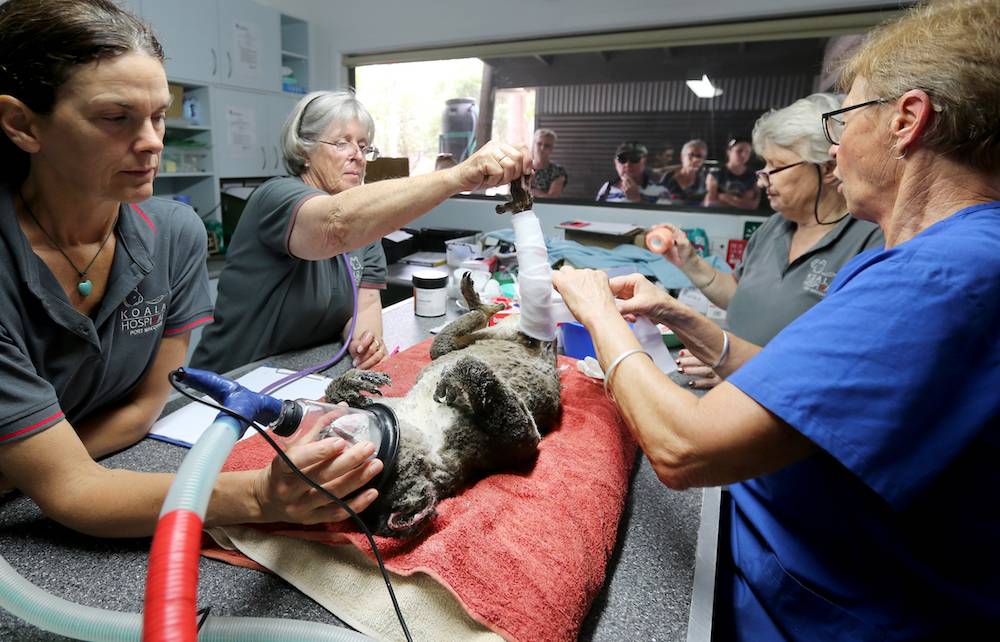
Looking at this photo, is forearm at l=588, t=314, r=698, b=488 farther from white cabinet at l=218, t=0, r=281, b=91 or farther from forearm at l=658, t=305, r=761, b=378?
white cabinet at l=218, t=0, r=281, b=91

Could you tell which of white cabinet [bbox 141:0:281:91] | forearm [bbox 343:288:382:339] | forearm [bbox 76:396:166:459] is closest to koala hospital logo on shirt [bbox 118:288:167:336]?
Answer: forearm [bbox 76:396:166:459]

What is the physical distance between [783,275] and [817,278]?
0.50 feet

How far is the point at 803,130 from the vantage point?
179 centimetres

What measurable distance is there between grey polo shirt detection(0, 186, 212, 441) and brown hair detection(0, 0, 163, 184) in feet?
0.62

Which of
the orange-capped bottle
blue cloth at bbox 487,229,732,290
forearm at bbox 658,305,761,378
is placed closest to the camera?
forearm at bbox 658,305,761,378

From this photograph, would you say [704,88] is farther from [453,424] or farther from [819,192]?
→ [453,424]

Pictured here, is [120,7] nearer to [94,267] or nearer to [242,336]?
[94,267]

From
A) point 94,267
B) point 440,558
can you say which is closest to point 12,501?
point 94,267

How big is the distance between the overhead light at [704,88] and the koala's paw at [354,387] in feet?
10.6

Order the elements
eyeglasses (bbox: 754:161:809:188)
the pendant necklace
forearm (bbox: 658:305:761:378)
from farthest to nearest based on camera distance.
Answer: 1. eyeglasses (bbox: 754:161:809:188)
2. forearm (bbox: 658:305:761:378)
3. the pendant necklace

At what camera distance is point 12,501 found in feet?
3.30

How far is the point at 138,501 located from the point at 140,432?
41 cm

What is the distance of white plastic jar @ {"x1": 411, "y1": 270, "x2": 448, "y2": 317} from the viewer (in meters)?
2.21

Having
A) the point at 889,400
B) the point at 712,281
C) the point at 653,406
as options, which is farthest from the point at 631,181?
the point at 889,400
